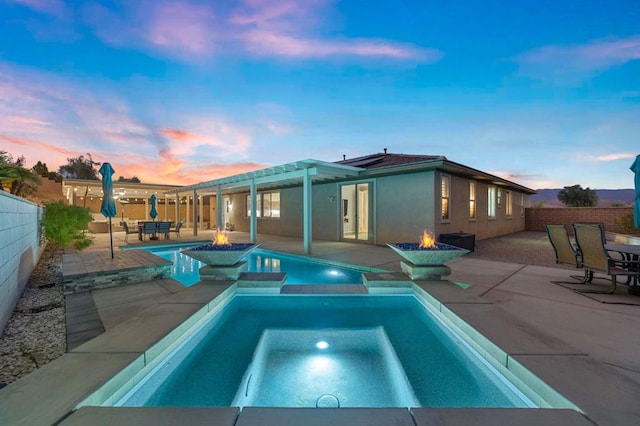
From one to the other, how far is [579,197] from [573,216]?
16130 mm

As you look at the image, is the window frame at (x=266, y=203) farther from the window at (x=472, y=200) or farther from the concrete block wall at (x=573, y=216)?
the concrete block wall at (x=573, y=216)

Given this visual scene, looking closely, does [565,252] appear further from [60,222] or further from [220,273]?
[60,222]

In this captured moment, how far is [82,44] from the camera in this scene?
8.36m

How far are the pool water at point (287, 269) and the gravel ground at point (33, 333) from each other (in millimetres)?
2017

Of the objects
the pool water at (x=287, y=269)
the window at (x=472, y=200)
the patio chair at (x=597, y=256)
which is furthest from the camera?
the window at (x=472, y=200)

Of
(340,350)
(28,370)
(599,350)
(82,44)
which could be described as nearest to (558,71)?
(599,350)

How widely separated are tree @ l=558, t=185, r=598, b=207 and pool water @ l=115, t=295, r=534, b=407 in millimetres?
35088

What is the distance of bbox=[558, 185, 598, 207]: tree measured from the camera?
91.5ft

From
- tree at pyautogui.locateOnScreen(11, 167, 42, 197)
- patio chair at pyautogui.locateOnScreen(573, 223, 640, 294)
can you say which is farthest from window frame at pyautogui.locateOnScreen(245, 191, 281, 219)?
patio chair at pyautogui.locateOnScreen(573, 223, 640, 294)

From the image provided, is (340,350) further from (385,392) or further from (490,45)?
(490,45)

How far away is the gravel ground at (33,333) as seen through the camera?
7.76 feet

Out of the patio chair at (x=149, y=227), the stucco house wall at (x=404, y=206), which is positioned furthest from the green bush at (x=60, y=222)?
the stucco house wall at (x=404, y=206)

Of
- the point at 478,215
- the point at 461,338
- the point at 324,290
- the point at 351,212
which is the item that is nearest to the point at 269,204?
the point at 351,212

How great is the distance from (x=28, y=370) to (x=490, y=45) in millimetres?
12496
